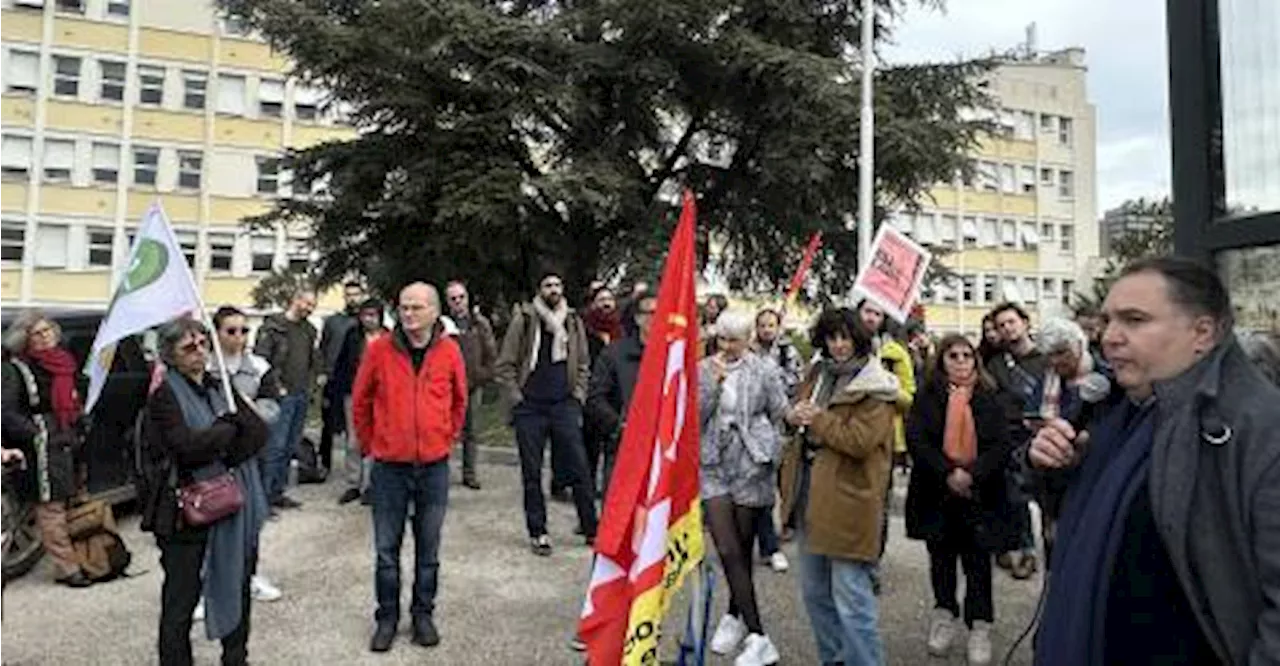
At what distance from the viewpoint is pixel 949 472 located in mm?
5684

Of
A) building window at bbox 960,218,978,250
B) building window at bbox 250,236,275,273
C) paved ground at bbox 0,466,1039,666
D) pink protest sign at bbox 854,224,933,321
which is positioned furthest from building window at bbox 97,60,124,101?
pink protest sign at bbox 854,224,933,321

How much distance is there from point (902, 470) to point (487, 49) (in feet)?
28.0

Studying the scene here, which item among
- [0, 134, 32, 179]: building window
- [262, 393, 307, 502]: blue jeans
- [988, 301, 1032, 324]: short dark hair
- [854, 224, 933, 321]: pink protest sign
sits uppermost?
[0, 134, 32, 179]: building window

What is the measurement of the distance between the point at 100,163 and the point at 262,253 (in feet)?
23.2

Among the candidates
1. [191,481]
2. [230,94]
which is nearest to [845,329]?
[191,481]

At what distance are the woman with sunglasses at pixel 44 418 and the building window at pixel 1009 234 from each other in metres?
62.7

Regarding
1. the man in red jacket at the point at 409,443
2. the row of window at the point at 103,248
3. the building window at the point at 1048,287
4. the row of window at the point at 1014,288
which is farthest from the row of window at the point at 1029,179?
the man in red jacket at the point at 409,443

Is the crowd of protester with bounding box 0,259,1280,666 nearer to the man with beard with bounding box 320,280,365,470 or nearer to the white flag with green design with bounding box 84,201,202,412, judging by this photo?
the white flag with green design with bounding box 84,201,202,412

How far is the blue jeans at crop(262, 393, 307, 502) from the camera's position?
8805mm

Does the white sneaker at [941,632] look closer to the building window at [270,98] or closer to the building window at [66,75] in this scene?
the building window at [270,98]

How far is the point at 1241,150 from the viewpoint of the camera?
4039 mm

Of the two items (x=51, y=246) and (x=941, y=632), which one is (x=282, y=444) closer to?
(x=941, y=632)

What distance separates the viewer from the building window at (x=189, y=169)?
4559 centimetres

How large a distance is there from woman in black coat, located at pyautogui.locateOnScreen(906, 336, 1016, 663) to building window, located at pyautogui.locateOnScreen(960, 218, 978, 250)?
59.5 m
